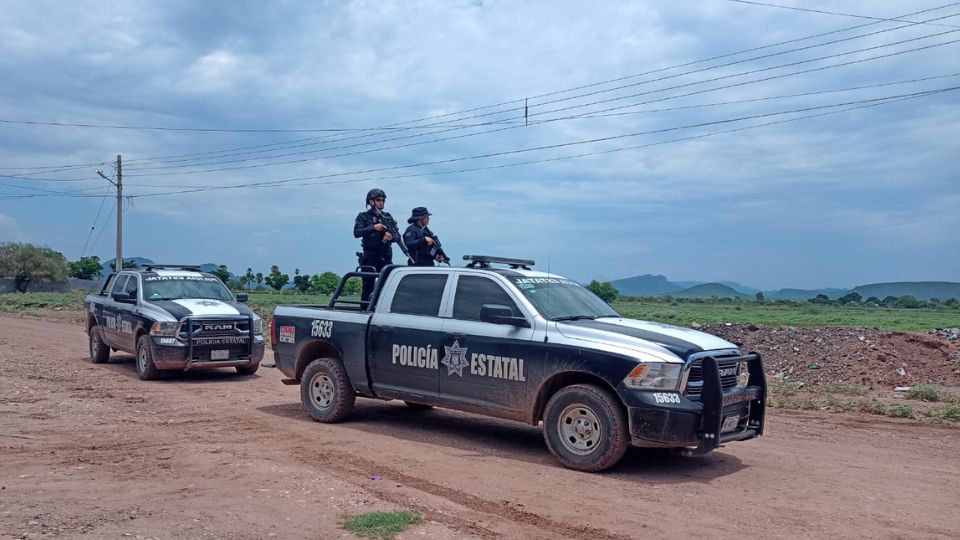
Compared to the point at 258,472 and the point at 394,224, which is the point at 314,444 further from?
the point at 394,224

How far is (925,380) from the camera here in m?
15.0

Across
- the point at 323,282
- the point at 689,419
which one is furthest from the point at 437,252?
the point at 323,282

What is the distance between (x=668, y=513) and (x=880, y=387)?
9850 mm

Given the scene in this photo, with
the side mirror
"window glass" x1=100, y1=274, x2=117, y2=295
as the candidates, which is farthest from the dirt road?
"window glass" x1=100, y1=274, x2=117, y2=295

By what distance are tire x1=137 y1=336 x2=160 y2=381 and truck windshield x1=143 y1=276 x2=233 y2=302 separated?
36.1 inches

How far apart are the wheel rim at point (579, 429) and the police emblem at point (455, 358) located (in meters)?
1.29

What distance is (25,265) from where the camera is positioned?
241 feet

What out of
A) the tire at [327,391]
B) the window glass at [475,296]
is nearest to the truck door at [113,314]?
the tire at [327,391]

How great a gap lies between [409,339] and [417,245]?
2.14 meters

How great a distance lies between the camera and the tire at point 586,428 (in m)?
7.12

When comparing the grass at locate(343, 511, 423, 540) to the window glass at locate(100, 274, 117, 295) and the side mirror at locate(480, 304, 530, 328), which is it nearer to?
the side mirror at locate(480, 304, 530, 328)

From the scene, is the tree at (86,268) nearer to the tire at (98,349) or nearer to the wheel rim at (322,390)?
the tire at (98,349)

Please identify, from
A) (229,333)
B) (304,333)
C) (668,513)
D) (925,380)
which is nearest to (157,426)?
(304,333)

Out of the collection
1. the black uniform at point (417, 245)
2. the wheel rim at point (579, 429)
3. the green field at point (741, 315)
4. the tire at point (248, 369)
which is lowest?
the tire at point (248, 369)
